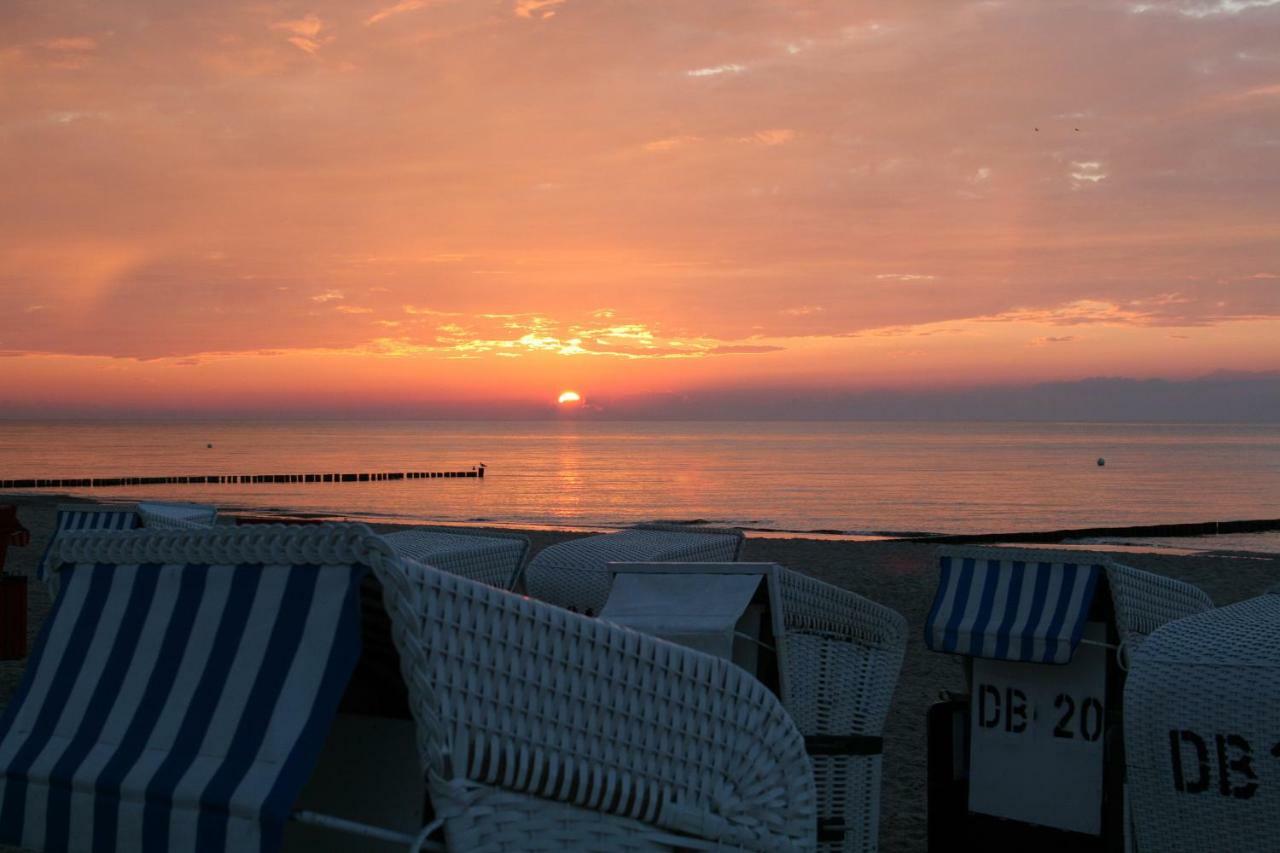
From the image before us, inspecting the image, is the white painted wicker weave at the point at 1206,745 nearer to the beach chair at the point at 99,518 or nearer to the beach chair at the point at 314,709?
the beach chair at the point at 314,709

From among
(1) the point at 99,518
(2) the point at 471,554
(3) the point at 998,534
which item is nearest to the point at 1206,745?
(2) the point at 471,554

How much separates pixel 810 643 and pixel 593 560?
3121mm

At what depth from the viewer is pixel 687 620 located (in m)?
3.85

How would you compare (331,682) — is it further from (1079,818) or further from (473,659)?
(1079,818)

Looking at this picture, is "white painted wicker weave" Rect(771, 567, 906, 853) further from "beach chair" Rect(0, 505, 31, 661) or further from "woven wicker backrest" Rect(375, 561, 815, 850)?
"beach chair" Rect(0, 505, 31, 661)

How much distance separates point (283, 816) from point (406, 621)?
324mm

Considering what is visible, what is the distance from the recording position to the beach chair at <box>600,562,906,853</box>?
389 cm

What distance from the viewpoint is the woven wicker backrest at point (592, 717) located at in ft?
6.48

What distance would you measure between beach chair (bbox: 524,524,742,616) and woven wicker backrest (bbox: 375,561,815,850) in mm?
4565

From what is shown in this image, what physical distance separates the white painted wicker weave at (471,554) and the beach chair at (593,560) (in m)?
0.17

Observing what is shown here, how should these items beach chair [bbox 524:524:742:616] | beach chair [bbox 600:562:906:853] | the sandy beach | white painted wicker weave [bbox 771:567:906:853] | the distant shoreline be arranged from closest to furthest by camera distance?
1. beach chair [bbox 600:562:906:853]
2. white painted wicker weave [bbox 771:567:906:853]
3. the sandy beach
4. beach chair [bbox 524:524:742:616]
5. the distant shoreline

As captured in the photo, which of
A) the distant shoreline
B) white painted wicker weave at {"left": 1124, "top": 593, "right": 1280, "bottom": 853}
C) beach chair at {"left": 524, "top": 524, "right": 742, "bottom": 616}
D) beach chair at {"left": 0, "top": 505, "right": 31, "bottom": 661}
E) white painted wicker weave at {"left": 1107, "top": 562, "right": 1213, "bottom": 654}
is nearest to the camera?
white painted wicker weave at {"left": 1124, "top": 593, "right": 1280, "bottom": 853}


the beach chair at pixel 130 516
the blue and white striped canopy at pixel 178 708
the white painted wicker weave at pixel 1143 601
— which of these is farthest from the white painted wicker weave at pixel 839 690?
the beach chair at pixel 130 516

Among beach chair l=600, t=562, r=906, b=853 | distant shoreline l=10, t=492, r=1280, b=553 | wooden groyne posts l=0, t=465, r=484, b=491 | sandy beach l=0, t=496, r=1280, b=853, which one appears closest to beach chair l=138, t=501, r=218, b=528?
sandy beach l=0, t=496, r=1280, b=853
